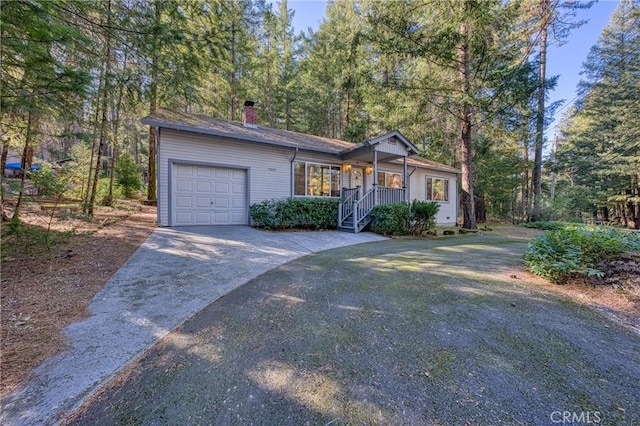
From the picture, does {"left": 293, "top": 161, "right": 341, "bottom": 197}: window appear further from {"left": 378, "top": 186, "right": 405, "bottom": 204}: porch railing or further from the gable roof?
{"left": 378, "top": 186, "right": 405, "bottom": 204}: porch railing

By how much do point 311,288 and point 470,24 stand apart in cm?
1070

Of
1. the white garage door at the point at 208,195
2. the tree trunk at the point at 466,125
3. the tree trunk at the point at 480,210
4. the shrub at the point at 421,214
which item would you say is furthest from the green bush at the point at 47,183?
the tree trunk at the point at 480,210

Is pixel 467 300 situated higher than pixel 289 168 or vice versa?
pixel 289 168

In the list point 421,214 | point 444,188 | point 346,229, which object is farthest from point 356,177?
point 444,188

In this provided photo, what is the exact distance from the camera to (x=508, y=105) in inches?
380

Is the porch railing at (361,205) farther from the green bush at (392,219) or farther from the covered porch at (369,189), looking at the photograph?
the green bush at (392,219)

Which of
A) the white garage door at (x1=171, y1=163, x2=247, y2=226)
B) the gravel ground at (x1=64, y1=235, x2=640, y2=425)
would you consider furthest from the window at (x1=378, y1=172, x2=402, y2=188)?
the gravel ground at (x1=64, y1=235, x2=640, y2=425)

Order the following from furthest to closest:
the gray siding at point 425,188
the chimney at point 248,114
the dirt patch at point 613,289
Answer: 1. the gray siding at point 425,188
2. the chimney at point 248,114
3. the dirt patch at point 613,289

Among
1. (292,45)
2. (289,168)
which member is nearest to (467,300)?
(289,168)

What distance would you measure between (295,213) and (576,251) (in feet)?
23.6

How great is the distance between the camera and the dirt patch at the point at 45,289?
6.96 ft

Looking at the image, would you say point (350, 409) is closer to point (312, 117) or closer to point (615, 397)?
point (615, 397)

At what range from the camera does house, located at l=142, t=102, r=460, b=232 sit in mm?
8352

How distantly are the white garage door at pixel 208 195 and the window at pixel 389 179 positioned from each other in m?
6.85
